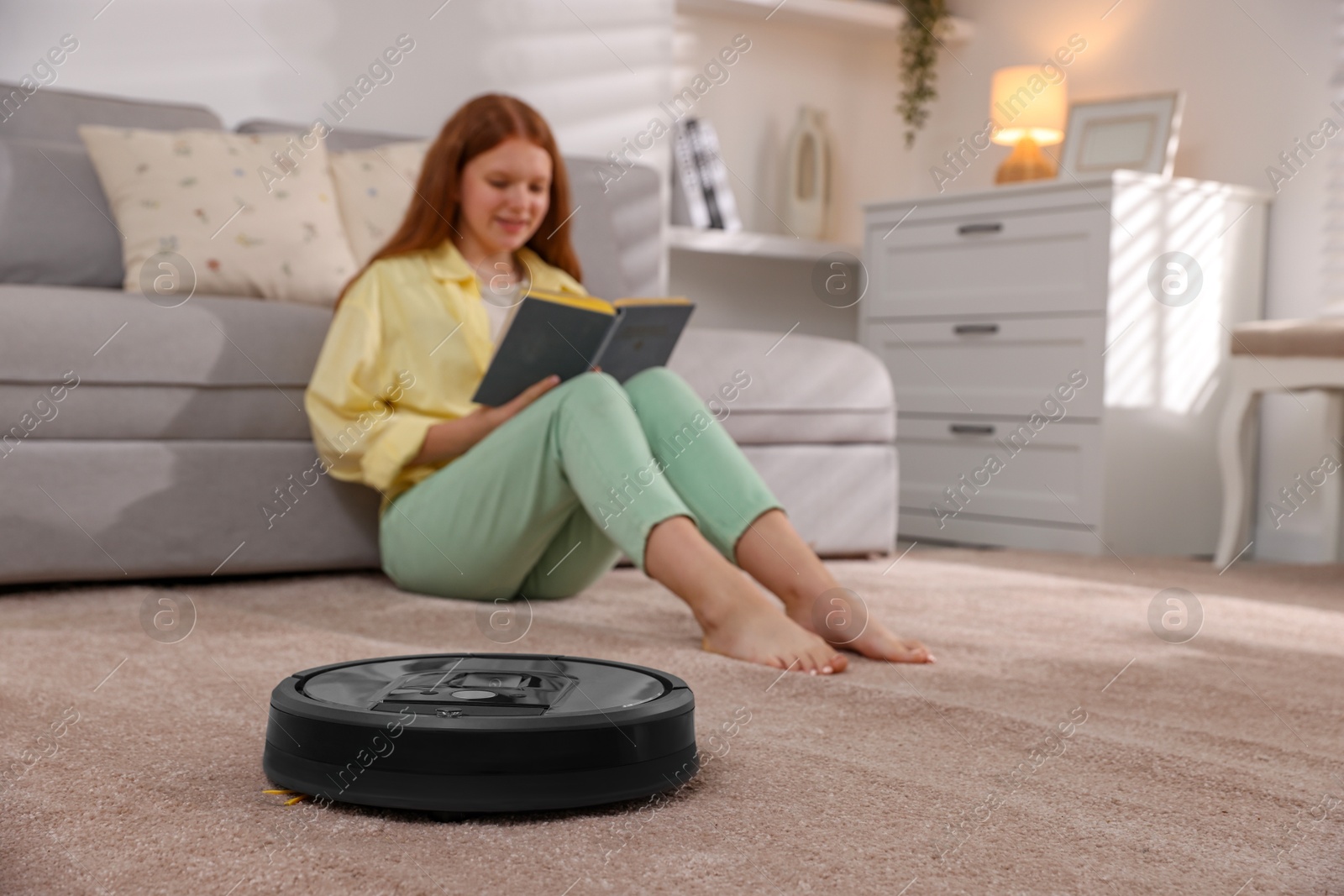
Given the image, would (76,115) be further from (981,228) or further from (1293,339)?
(1293,339)

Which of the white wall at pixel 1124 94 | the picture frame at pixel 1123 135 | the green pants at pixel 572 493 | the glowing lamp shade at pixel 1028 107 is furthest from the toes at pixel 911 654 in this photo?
the glowing lamp shade at pixel 1028 107

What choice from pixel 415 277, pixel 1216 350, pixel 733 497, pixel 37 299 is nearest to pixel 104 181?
pixel 37 299

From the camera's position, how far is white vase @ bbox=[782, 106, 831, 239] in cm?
367

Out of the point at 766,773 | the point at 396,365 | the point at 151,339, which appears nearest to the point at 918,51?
the point at 396,365

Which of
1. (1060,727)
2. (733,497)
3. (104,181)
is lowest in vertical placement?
(1060,727)

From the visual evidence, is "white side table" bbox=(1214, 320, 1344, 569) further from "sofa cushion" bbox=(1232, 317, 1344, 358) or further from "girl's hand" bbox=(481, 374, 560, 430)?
"girl's hand" bbox=(481, 374, 560, 430)

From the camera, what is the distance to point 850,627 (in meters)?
1.39

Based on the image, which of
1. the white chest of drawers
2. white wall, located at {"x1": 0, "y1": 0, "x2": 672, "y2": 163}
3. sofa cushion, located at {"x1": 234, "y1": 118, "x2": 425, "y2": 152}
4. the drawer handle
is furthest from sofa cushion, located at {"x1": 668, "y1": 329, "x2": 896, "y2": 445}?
white wall, located at {"x1": 0, "y1": 0, "x2": 672, "y2": 163}

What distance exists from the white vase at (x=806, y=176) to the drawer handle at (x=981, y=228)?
765mm

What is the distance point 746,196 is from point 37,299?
2302 mm

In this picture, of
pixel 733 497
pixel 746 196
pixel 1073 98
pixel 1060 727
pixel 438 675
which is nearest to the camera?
pixel 438 675

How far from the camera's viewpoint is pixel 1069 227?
9.10 ft

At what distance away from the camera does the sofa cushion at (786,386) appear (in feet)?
7.38

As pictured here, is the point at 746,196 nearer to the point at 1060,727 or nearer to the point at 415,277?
the point at 415,277
